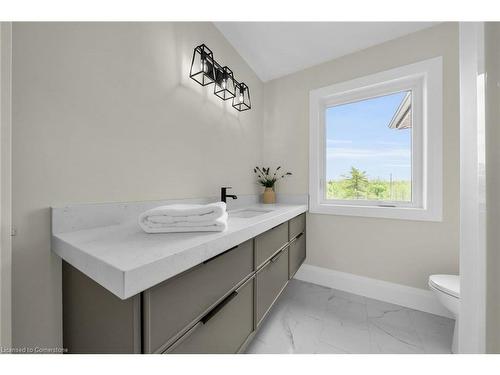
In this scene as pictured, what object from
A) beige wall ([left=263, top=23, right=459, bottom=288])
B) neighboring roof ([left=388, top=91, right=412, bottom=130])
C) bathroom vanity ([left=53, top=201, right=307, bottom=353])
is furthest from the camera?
neighboring roof ([left=388, top=91, right=412, bottom=130])

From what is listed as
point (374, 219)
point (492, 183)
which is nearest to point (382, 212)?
point (374, 219)

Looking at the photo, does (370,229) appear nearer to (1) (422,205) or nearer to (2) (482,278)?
(1) (422,205)

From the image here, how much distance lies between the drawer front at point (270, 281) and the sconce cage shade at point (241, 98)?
4.27ft

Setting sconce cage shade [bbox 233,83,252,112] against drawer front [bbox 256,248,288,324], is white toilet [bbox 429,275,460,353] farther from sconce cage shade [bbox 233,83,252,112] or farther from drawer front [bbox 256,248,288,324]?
sconce cage shade [bbox 233,83,252,112]

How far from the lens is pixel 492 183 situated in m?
0.39

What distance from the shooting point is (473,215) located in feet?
1.36

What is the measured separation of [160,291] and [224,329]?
0.40 metres

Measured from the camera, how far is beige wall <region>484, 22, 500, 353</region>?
1.21 ft

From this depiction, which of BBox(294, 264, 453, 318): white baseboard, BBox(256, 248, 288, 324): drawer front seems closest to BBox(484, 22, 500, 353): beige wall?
BBox(256, 248, 288, 324): drawer front

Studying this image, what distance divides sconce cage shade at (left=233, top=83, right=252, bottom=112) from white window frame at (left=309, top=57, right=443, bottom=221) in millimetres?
645

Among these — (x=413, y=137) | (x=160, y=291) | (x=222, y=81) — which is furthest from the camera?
(x=413, y=137)

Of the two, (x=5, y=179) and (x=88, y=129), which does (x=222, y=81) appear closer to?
(x=88, y=129)

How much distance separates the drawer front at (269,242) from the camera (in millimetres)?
1000
